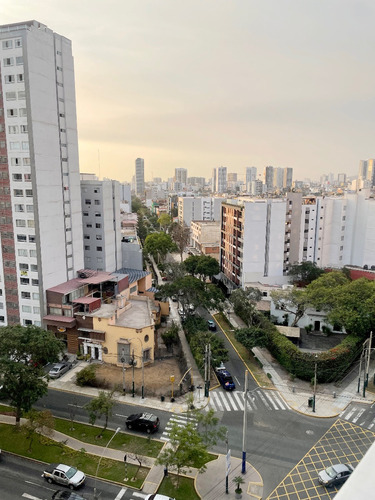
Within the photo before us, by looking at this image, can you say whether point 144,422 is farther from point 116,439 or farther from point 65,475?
point 65,475

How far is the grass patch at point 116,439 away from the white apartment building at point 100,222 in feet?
131

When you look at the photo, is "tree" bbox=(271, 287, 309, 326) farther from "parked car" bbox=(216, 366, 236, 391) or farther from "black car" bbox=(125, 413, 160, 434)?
"black car" bbox=(125, 413, 160, 434)

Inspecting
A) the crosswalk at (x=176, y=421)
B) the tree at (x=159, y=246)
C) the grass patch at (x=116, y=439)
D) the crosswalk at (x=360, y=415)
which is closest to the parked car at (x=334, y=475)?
the crosswalk at (x=360, y=415)

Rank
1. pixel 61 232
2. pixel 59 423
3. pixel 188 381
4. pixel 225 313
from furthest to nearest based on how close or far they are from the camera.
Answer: pixel 225 313 → pixel 61 232 → pixel 188 381 → pixel 59 423

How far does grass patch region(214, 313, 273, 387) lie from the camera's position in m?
51.4

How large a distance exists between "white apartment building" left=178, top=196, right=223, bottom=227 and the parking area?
13911cm

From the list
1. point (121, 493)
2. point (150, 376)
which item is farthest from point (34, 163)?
point (121, 493)

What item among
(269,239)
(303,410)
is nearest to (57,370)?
(303,410)

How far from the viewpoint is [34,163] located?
5734cm

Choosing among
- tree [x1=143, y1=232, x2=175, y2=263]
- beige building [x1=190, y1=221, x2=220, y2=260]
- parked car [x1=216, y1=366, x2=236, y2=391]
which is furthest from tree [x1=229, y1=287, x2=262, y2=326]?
beige building [x1=190, y1=221, x2=220, y2=260]

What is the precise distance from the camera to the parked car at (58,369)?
52425mm

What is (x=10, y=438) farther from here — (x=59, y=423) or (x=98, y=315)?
(x=98, y=315)

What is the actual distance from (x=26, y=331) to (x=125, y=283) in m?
31.1

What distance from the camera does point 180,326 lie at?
236ft
